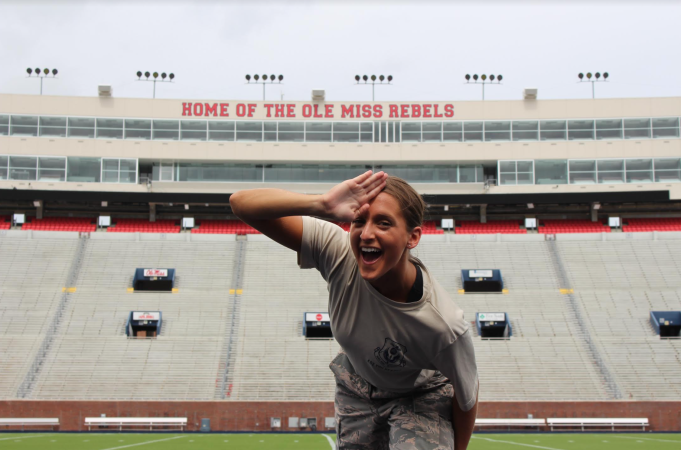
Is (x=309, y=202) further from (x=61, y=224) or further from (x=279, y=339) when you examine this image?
(x=61, y=224)

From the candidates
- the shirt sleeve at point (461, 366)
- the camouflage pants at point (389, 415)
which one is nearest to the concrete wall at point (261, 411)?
the camouflage pants at point (389, 415)

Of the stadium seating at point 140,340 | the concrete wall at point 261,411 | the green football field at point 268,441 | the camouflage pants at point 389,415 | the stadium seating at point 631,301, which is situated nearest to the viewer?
the camouflage pants at point 389,415

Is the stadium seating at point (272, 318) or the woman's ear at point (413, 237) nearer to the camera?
the woman's ear at point (413, 237)

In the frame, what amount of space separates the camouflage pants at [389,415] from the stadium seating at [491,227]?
37990 millimetres

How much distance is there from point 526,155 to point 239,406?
1046 inches

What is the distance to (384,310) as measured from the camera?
3.46 metres

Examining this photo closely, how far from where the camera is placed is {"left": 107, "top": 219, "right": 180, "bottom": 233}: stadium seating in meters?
40.8

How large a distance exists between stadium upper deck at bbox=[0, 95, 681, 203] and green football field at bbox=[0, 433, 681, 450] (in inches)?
839

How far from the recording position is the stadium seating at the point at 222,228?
4069cm

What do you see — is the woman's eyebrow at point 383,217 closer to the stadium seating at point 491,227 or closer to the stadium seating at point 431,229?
the stadium seating at point 431,229

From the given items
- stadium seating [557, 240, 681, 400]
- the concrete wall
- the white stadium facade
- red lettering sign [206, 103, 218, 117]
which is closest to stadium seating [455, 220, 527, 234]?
the white stadium facade

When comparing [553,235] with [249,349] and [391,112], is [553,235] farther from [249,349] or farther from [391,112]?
[249,349]

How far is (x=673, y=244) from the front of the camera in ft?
120

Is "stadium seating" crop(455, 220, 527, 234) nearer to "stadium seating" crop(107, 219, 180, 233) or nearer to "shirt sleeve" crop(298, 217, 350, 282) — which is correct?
"stadium seating" crop(107, 219, 180, 233)
